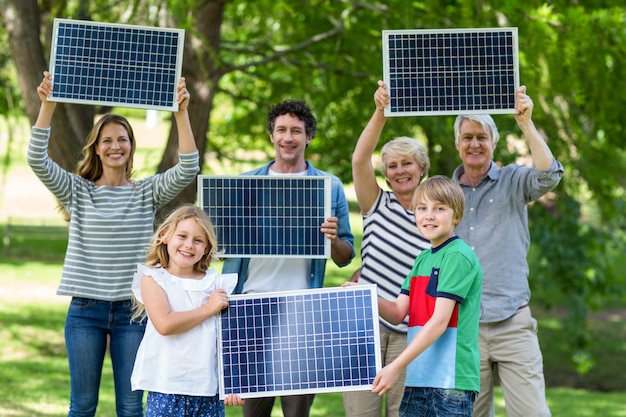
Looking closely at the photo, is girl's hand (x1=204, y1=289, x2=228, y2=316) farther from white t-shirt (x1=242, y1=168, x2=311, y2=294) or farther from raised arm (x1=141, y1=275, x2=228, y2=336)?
white t-shirt (x1=242, y1=168, x2=311, y2=294)

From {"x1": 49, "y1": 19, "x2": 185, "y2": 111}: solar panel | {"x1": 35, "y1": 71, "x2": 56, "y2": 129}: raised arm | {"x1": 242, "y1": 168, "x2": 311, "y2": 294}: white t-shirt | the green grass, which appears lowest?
the green grass

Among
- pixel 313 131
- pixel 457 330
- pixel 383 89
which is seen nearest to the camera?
pixel 457 330

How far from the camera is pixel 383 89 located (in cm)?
522

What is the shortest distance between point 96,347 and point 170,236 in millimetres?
933

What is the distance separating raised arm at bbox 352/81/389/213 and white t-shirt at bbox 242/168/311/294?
40 cm

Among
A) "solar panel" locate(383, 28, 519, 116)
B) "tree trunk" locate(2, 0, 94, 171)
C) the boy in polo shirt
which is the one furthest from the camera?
"tree trunk" locate(2, 0, 94, 171)

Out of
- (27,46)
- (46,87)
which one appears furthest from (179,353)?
(27,46)

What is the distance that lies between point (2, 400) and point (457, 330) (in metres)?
6.31

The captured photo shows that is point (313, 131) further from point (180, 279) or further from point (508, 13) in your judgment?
point (508, 13)

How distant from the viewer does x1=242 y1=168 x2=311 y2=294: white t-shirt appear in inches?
217

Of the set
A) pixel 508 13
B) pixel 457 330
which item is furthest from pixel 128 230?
pixel 508 13

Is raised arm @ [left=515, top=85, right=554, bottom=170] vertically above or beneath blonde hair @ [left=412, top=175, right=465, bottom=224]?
above

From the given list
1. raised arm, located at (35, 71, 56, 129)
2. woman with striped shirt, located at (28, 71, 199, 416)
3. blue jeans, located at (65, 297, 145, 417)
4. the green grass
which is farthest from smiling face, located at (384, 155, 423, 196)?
the green grass

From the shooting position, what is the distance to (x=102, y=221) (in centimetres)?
536
